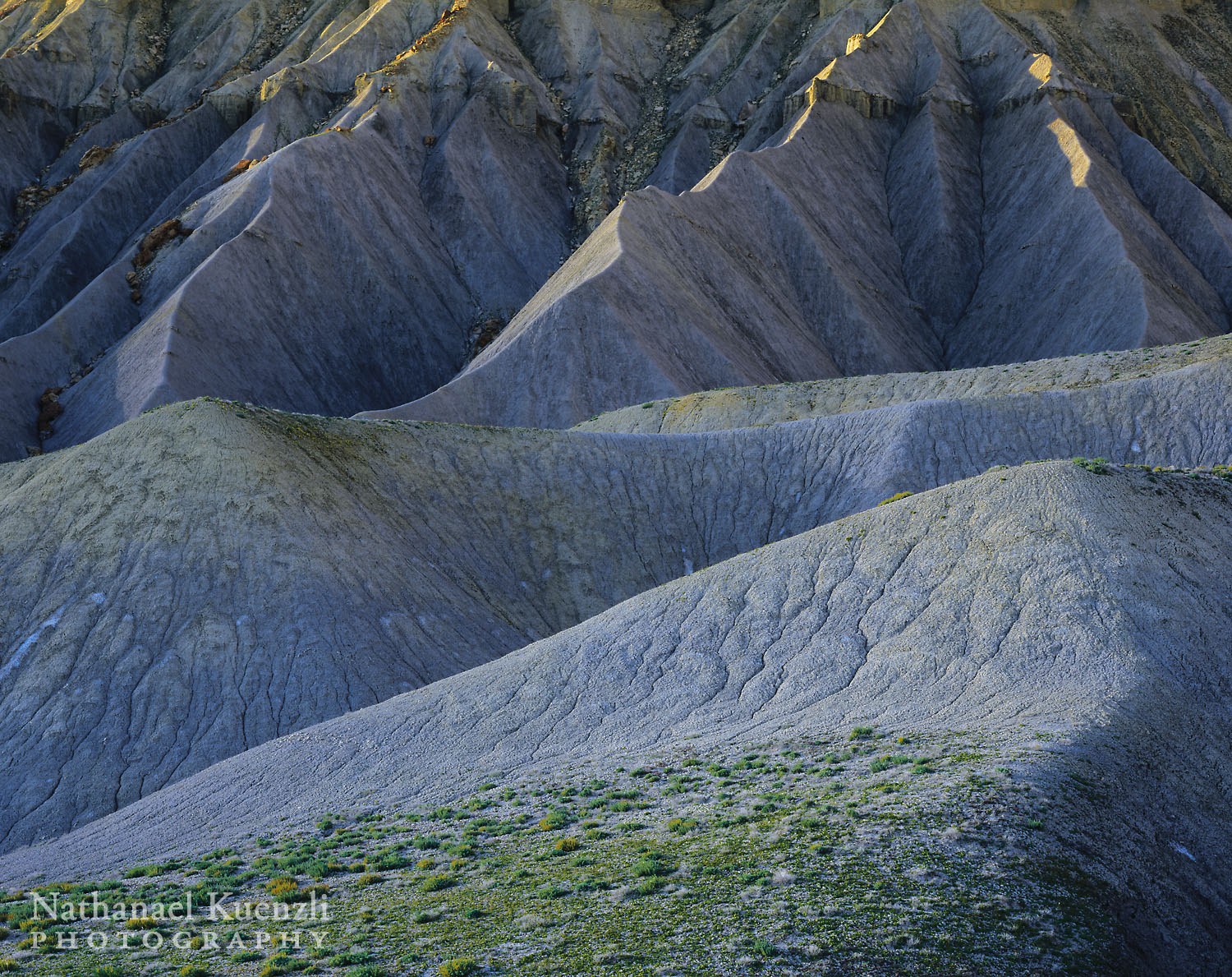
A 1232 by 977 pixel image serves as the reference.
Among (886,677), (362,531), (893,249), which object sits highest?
(362,531)

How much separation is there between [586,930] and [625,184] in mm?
83232

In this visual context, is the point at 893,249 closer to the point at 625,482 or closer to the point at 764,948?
the point at 625,482

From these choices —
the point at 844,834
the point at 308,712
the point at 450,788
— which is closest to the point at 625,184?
the point at 308,712

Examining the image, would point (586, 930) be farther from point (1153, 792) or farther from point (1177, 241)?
point (1177, 241)

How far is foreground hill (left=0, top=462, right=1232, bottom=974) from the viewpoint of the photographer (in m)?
20.0

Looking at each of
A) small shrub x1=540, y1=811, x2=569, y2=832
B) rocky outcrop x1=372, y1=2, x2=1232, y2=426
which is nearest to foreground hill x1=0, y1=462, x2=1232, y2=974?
small shrub x1=540, y1=811, x2=569, y2=832

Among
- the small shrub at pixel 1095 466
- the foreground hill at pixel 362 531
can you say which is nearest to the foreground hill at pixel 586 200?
the foreground hill at pixel 362 531

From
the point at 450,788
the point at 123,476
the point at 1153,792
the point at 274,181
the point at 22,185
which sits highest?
the point at 22,185

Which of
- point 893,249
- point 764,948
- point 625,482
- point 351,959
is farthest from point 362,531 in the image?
point 893,249

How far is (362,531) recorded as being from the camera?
38.4 m

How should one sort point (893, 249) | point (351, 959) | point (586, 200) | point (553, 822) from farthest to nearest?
1. point (586, 200)
2. point (893, 249)
3. point (553, 822)
4. point (351, 959)

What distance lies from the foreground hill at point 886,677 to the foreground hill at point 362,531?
4806mm

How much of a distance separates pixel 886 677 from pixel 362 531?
19968 mm

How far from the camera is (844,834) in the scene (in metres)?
15.4
